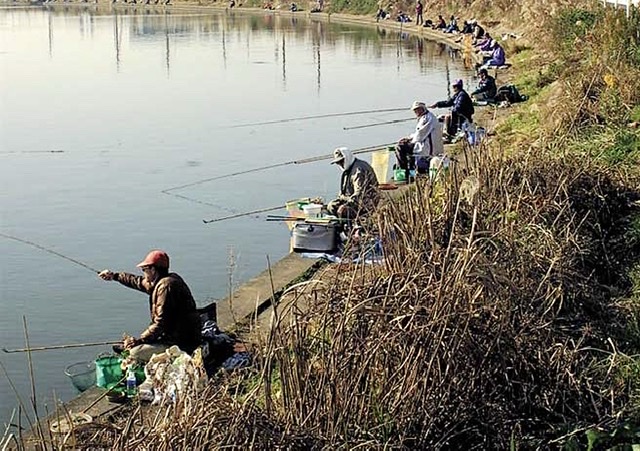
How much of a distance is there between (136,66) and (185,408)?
32.1 m

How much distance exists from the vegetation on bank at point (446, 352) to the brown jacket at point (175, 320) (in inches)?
57.8

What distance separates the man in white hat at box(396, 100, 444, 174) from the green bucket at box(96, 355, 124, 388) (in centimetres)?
621

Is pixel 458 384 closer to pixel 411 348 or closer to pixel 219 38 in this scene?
pixel 411 348

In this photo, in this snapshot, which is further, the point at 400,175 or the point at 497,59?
the point at 497,59

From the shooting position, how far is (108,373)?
7.73 m

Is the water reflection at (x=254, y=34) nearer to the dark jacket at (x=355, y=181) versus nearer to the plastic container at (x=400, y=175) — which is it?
the plastic container at (x=400, y=175)

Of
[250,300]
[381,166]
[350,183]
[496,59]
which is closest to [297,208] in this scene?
[350,183]

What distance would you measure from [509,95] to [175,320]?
12.2 meters

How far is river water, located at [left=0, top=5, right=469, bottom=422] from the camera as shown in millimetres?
10742

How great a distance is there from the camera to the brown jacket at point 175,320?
767 cm

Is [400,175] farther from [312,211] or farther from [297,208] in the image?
[312,211]

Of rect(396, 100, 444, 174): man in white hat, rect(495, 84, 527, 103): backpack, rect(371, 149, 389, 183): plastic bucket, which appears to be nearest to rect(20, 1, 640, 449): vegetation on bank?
rect(396, 100, 444, 174): man in white hat

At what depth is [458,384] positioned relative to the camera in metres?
5.08

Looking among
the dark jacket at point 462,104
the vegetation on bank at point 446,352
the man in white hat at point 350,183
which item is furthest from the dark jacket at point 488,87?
the vegetation on bank at point 446,352
